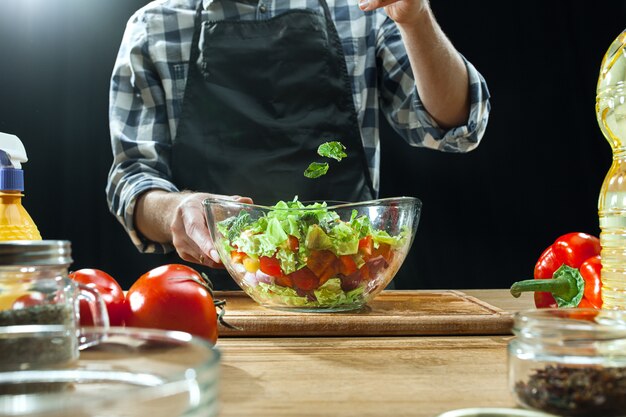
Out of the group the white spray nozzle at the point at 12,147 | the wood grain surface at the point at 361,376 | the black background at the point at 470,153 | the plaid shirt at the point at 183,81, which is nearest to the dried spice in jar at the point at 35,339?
the wood grain surface at the point at 361,376

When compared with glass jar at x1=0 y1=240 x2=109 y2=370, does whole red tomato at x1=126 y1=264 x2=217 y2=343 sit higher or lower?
lower

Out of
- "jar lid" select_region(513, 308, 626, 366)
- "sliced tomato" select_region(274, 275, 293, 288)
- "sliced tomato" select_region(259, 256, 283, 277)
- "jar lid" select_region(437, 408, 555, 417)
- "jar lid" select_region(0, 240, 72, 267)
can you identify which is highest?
"jar lid" select_region(0, 240, 72, 267)

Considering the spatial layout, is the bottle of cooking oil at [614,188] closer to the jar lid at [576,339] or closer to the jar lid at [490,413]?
the jar lid at [576,339]

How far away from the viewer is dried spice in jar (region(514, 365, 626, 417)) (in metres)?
0.55

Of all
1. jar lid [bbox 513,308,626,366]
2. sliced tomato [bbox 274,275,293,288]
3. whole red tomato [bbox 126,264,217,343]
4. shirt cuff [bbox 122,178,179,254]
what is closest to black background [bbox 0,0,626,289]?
shirt cuff [bbox 122,178,179,254]

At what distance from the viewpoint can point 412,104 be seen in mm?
2021

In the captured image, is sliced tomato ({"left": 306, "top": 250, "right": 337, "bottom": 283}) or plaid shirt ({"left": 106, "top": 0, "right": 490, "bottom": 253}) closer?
sliced tomato ({"left": 306, "top": 250, "right": 337, "bottom": 283})

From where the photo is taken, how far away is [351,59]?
81.9 inches

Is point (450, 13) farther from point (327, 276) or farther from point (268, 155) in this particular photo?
point (327, 276)

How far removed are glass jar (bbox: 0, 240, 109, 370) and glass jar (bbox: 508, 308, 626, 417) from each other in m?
0.38

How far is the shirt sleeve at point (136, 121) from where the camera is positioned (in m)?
1.95

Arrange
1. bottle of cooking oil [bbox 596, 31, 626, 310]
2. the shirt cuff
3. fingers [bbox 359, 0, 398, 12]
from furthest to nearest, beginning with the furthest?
the shirt cuff < fingers [bbox 359, 0, 398, 12] < bottle of cooking oil [bbox 596, 31, 626, 310]

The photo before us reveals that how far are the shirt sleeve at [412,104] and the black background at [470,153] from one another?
24.9 inches

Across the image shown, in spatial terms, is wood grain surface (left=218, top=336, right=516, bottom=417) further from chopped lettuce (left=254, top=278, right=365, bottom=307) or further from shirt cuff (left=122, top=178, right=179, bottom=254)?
shirt cuff (left=122, top=178, right=179, bottom=254)
